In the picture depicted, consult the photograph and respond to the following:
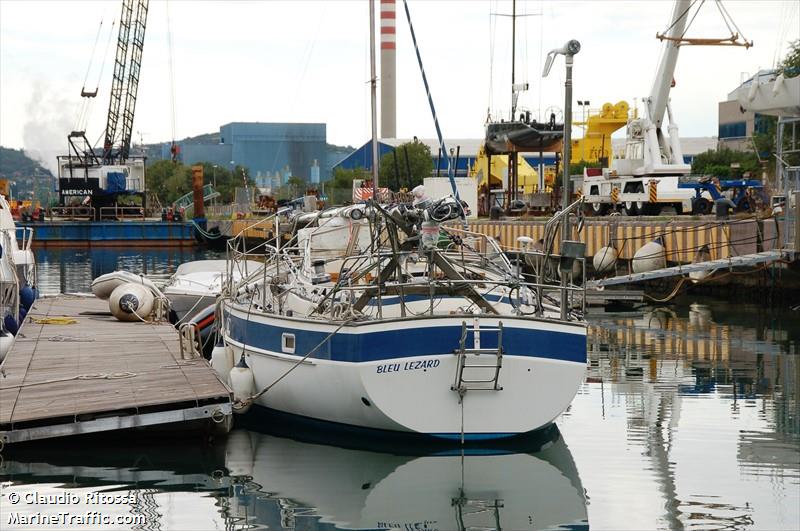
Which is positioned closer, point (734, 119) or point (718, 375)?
point (718, 375)

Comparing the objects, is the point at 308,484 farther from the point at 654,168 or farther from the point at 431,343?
the point at 654,168

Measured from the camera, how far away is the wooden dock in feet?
47.0

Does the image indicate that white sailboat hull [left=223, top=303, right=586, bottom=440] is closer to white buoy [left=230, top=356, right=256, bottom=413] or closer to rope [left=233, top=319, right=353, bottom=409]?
rope [left=233, top=319, right=353, bottom=409]

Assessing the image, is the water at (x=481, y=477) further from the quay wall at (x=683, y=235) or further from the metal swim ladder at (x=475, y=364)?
the quay wall at (x=683, y=235)

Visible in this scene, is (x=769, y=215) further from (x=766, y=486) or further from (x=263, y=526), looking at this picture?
(x=263, y=526)

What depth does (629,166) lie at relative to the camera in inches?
1816

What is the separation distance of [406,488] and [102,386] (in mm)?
5043

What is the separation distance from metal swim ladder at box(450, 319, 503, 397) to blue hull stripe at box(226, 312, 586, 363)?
60 mm

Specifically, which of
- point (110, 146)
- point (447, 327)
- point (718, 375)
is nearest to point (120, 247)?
point (110, 146)

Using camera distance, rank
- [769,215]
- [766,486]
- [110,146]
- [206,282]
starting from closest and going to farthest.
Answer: [766,486]
[206,282]
[769,215]
[110,146]

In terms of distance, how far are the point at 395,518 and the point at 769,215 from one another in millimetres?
23786

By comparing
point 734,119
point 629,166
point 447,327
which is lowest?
point 447,327

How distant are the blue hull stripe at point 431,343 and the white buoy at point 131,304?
10.3 m

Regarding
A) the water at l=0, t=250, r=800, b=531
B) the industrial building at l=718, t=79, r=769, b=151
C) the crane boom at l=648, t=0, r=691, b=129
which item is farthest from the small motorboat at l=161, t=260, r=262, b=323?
the industrial building at l=718, t=79, r=769, b=151
